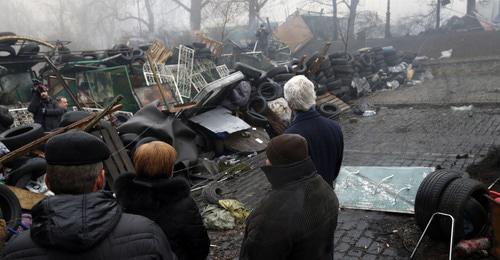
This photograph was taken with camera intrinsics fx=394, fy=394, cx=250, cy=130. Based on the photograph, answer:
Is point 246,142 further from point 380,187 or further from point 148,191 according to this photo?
point 148,191

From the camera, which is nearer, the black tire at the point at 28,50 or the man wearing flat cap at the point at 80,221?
the man wearing flat cap at the point at 80,221

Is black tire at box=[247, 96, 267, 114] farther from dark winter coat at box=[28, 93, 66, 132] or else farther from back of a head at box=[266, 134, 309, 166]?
back of a head at box=[266, 134, 309, 166]

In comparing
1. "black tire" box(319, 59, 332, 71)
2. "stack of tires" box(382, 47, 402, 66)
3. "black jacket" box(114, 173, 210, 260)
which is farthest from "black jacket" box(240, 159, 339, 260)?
"stack of tires" box(382, 47, 402, 66)

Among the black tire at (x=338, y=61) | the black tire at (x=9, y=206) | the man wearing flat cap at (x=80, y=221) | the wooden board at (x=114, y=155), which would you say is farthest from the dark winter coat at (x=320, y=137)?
the black tire at (x=338, y=61)

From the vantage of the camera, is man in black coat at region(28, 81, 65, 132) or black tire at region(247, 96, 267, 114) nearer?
man in black coat at region(28, 81, 65, 132)

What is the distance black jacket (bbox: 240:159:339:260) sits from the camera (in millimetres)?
2104

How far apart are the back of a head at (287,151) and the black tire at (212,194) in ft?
12.7

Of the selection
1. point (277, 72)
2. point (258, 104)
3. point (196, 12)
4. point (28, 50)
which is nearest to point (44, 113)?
point (258, 104)

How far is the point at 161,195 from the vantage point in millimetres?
2461

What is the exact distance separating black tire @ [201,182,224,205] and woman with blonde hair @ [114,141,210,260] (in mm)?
3486

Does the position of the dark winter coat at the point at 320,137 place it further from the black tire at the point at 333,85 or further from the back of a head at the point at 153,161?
the black tire at the point at 333,85

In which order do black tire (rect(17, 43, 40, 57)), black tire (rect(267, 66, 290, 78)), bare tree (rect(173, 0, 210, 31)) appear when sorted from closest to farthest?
1. black tire (rect(17, 43, 40, 57))
2. black tire (rect(267, 66, 290, 78))
3. bare tree (rect(173, 0, 210, 31))

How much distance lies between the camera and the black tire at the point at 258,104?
1028cm

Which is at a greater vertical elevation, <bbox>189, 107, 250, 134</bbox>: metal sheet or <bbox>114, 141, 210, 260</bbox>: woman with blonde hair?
<bbox>114, 141, 210, 260</bbox>: woman with blonde hair
